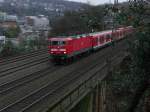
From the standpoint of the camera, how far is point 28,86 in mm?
23594

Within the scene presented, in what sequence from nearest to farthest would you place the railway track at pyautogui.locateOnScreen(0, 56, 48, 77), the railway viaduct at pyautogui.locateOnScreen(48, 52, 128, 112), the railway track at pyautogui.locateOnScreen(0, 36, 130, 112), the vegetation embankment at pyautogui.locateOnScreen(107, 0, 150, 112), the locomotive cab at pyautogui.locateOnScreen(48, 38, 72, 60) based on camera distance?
the vegetation embankment at pyautogui.locateOnScreen(107, 0, 150, 112), the railway viaduct at pyautogui.locateOnScreen(48, 52, 128, 112), the railway track at pyautogui.locateOnScreen(0, 36, 130, 112), the railway track at pyautogui.locateOnScreen(0, 56, 48, 77), the locomotive cab at pyautogui.locateOnScreen(48, 38, 72, 60)

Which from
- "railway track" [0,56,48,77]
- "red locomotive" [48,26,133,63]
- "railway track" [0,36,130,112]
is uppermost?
"red locomotive" [48,26,133,63]

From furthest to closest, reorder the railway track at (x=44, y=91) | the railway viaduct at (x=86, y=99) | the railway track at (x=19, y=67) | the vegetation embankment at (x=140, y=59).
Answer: the railway track at (x=19, y=67)
the railway track at (x=44, y=91)
the railway viaduct at (x=86, y=99)
the vegetation embankment at (x=140, y=59)

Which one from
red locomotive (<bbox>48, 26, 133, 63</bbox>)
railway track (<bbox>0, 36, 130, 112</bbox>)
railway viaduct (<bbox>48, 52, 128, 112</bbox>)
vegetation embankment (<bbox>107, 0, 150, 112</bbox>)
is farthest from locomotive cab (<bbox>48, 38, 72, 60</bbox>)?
vegetation embankment (<bbox>107, 0, 150, 112</bbox>)

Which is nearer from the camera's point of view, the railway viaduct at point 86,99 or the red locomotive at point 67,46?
the railway viaduct at point 86,99

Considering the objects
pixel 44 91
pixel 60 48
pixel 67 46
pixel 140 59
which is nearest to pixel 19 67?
pixel 60 48

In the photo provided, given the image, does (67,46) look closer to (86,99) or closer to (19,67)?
(19,67)

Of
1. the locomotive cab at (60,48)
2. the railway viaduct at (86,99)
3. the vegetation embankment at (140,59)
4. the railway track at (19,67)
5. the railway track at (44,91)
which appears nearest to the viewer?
the vegetation embankment at (140,59)

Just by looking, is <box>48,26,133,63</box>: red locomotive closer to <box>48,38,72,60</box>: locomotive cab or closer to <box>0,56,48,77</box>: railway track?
<box>48,38,72,60</box>: locomotive cab

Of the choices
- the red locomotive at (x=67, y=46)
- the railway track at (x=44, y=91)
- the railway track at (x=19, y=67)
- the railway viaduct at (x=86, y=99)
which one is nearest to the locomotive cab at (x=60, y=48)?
the red locomotive at (x=67, y=46)

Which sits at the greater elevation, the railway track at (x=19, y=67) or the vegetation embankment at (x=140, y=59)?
the vegetation embankment at (x=140, y=59)

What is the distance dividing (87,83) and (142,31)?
12.3m

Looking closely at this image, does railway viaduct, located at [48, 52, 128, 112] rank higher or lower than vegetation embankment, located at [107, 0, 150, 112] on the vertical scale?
lower

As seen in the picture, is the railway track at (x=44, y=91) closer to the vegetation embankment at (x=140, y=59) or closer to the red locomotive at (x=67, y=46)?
the red locomotive at (x=67, y=46)
